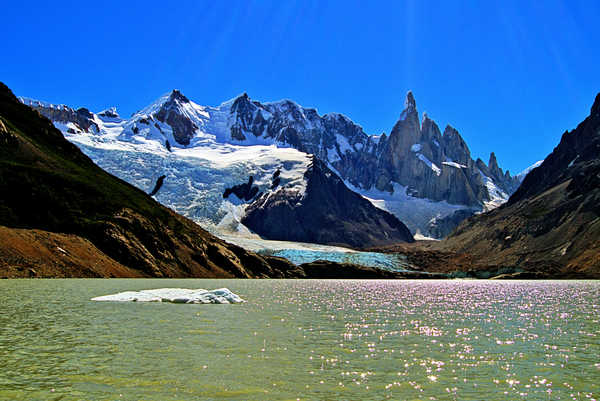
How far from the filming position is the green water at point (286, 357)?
17250mm

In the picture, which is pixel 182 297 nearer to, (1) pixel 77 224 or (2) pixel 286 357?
(2) pixel 286 357

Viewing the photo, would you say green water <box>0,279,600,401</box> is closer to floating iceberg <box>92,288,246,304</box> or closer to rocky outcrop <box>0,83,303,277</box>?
floating iceberg <box>92,288,246,304</box>

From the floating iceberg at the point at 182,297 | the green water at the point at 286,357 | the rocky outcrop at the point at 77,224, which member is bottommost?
the green water at the point at 286,357

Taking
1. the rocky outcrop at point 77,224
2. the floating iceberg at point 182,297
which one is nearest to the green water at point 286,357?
the floating iceberg at point 182,297

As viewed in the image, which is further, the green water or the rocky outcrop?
the rocky outcrop

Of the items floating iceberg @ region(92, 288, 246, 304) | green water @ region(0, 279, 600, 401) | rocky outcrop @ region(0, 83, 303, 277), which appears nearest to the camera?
green water @ region(0, 279, 600, 401)

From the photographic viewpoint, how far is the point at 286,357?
23109mm

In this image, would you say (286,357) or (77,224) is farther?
(77,224)

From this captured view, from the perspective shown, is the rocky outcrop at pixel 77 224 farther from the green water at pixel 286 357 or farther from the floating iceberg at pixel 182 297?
the green water at pixel 286 357

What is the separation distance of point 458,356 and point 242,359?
10.5m

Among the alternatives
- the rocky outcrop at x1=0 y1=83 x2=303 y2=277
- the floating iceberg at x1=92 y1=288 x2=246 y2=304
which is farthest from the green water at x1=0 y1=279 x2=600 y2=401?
the rocky outcrop at x1=0 y1=83 x2=303 y2=277

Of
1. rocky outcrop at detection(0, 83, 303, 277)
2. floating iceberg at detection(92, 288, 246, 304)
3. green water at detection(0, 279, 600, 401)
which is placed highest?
rocky outcrop at detection(0, 83, 303, 277)

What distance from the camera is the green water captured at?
17.2m

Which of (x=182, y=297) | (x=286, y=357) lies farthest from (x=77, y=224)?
(x=286, y=357)
